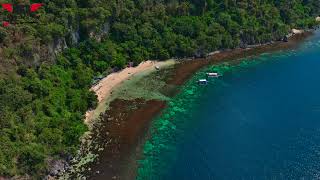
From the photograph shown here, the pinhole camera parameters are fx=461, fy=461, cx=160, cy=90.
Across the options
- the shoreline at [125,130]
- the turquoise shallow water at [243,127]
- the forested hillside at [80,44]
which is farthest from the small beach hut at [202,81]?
the forested hillside at [80,44]

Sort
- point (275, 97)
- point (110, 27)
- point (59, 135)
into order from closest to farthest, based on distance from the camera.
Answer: point (59, 135), point (275, 97), point (110, 27)

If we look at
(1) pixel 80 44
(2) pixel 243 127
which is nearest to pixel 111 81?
(1) pixel 80 44

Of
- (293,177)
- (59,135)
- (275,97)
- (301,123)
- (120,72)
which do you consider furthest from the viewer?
(120,72)

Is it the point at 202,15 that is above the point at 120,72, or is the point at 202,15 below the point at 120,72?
above

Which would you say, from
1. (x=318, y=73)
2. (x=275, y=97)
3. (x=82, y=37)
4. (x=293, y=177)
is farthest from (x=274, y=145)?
(x=82, y=37)

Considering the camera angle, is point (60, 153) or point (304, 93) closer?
point (60, 153)

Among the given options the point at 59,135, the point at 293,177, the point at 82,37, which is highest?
the point at 82,37

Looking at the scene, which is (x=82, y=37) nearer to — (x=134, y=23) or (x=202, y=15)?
(x=134, y=23)
